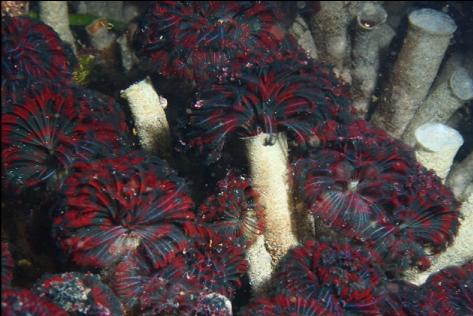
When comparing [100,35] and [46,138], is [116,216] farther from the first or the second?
[100,35]

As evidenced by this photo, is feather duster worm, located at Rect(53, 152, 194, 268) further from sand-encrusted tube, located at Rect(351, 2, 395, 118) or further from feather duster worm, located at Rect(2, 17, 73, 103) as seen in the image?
sand-encrusted tube, located at Rect(351, 2, 395, 118)

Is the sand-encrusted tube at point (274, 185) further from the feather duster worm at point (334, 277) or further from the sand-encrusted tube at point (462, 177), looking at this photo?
the sand-encrusted tube at point (462, 177)

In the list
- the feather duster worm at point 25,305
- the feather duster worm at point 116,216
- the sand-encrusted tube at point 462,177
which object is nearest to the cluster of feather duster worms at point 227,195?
the feather duster worm at point 116,216

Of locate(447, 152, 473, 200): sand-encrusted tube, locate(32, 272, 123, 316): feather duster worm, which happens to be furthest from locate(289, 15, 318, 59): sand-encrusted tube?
locate(32, 272, 123, 316): feather duster worm

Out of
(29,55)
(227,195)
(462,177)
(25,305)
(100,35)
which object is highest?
(29,55)

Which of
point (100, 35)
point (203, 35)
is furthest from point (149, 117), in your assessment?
point (100, 35)
